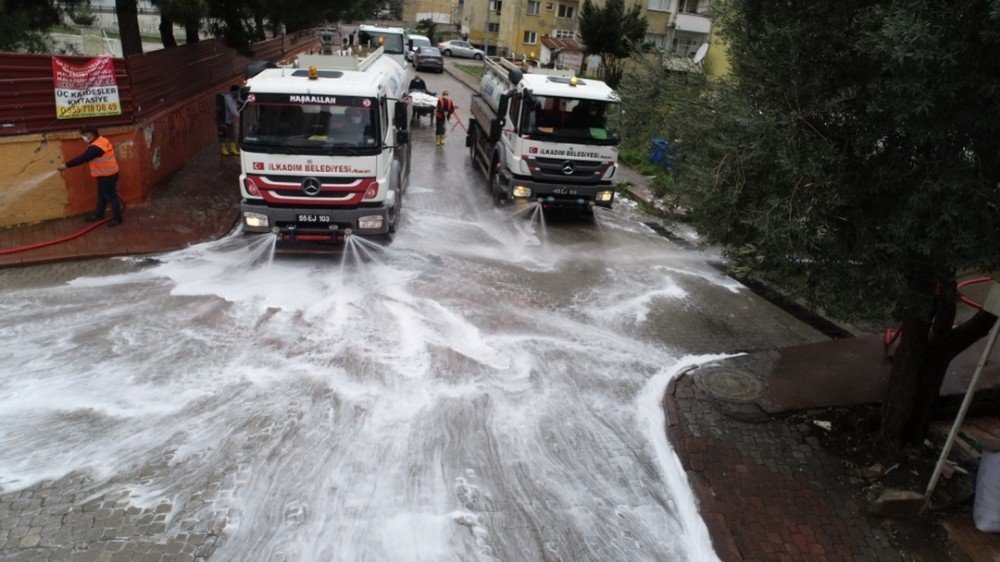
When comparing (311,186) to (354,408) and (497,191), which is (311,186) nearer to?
(354,408)

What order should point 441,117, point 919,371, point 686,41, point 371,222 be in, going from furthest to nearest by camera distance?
point 686,41, point 441,117, point 371,222, point 919,371

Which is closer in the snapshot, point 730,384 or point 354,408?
point 354,408

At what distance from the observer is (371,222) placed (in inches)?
394

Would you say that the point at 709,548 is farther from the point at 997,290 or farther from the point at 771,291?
the point at 771,291

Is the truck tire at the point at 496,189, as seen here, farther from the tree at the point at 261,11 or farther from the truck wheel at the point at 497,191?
the tree at the point at 261,11

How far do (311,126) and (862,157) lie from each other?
738 centimetres

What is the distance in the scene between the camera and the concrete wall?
32.9 ft

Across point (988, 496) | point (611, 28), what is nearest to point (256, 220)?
point (988, 496)

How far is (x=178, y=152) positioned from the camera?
14.2m

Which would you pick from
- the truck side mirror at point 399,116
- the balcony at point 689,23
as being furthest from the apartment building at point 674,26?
the truck side mirror at point 399,116

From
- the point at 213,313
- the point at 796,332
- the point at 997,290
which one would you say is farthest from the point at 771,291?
the point at 213,313

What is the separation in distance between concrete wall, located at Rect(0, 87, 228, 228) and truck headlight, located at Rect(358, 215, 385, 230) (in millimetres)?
4852

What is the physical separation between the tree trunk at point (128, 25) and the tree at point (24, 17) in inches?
36.7

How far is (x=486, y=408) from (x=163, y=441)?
3.11 metres
